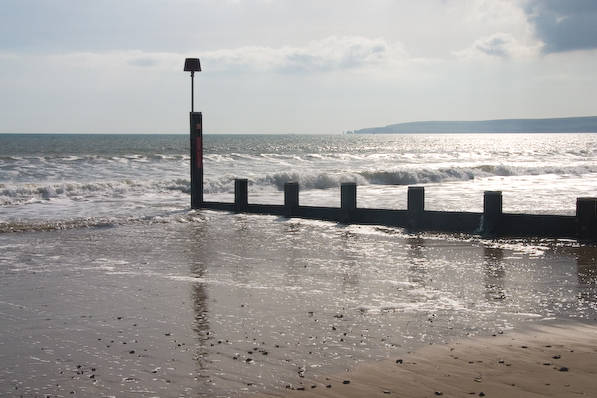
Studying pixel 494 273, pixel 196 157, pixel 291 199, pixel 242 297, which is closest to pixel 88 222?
pixel 196 157

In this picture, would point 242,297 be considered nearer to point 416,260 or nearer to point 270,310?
point 270,310

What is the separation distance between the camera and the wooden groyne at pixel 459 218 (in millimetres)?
12742

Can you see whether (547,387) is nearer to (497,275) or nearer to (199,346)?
(199,346)

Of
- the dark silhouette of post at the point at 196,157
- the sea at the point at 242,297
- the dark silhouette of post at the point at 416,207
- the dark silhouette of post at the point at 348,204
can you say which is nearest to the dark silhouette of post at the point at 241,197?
the sea at the point at 242,297

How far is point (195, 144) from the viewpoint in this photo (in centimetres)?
1920

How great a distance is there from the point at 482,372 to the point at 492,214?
27.8 ft

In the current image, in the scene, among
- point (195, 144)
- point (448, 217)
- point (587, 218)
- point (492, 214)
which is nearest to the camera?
point (587, 218)

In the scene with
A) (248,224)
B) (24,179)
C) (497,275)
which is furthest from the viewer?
(24,179)

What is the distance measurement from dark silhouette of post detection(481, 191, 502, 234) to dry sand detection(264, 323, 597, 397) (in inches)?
286

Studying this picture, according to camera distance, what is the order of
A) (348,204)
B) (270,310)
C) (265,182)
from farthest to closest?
(265,182) < (348,204) < (270,310)

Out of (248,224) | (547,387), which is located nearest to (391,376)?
(547,387)

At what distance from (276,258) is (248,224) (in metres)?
4.72

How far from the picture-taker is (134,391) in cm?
524

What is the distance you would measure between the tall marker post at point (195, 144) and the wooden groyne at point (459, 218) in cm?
269
